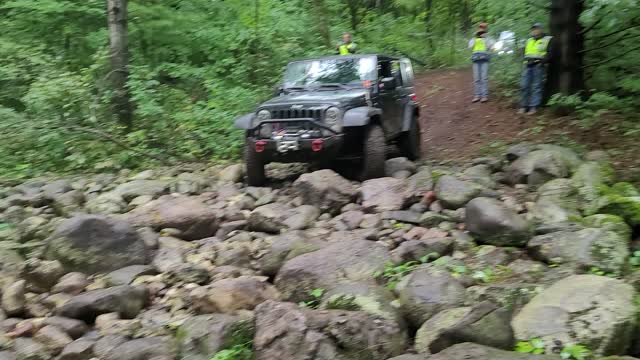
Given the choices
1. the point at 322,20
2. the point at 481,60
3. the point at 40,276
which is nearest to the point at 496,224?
the point at 40,276

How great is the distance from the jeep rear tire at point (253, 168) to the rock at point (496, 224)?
3.42 meters

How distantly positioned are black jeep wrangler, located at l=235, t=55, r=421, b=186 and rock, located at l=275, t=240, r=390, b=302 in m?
2.62

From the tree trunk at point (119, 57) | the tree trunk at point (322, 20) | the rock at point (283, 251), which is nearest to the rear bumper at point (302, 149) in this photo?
the rock at point (283, 251)

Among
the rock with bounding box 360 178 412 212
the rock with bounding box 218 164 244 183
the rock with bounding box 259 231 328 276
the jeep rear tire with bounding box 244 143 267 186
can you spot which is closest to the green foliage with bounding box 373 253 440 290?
the rock with bounding box 259 231 328 276

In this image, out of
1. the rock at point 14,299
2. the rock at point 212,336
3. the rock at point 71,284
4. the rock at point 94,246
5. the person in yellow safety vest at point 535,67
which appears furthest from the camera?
the person in yellow safety vest at point 535,67

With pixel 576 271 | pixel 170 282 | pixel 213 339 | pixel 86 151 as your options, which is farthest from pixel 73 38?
pixel 576 271

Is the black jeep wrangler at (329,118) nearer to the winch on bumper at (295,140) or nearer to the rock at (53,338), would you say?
the winch on bumper at (295,140)

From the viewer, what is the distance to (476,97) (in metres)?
13.2

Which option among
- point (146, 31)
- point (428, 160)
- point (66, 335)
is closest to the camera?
point (66, 335)

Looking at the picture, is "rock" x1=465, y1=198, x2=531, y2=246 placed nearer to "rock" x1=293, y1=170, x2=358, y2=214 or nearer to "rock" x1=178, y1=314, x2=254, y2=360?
"rock" x1=293, y1=170, x2=358, y2=214

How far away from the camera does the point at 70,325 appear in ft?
16.6

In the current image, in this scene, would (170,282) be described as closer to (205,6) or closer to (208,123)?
(208,123)

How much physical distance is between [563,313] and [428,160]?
6.20 meters

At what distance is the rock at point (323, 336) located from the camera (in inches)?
158
